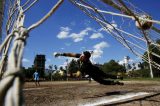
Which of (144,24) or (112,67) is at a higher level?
(112,67)

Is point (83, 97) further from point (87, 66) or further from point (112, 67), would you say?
point (112, 67)

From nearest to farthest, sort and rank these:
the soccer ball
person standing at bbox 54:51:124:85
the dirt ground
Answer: the soccer ball < the dirt ground < person standing at bbox 54:51:124:85

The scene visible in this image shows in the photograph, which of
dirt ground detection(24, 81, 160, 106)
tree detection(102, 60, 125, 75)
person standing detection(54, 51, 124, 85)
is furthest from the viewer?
tree detection(102, 60, 125, 75)

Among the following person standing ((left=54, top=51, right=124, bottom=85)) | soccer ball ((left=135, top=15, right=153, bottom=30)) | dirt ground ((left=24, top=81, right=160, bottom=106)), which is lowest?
dirt ground ((left=24, top=81, right=160, bottom=106))

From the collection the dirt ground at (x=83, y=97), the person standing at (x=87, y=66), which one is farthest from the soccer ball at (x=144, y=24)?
the person standing at (x=87, y=66)

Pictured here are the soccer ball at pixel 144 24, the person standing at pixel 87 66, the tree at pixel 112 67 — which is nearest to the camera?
the soccer ball at pixel 144 24

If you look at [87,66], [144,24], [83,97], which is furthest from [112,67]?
[144,24]

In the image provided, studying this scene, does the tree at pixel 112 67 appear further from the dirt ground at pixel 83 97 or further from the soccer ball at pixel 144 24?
the soccer ball at pixel 144 24

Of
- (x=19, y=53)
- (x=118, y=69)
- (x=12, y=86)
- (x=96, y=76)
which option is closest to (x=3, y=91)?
(x=12, y=86)

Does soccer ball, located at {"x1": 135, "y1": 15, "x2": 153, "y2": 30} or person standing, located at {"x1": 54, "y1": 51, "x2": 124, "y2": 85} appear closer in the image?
soccer ball, located at {"x1": 135, "y1": 15, "x2": 153, "y2": 30}

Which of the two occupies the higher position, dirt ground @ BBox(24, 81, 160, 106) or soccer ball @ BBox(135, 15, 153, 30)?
soccer ball @ BBox(135, 15, 153, 30)

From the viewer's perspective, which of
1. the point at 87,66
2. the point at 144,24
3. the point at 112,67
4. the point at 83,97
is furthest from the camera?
the point at 112,67

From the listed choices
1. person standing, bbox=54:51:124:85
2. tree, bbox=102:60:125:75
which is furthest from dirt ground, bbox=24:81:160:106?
tree, bbox=102:60:125:75

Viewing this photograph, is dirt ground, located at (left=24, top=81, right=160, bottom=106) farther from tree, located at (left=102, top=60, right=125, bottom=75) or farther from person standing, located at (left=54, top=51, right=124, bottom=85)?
tree, located at (left=102, top=60, right=125, bottom=75)
